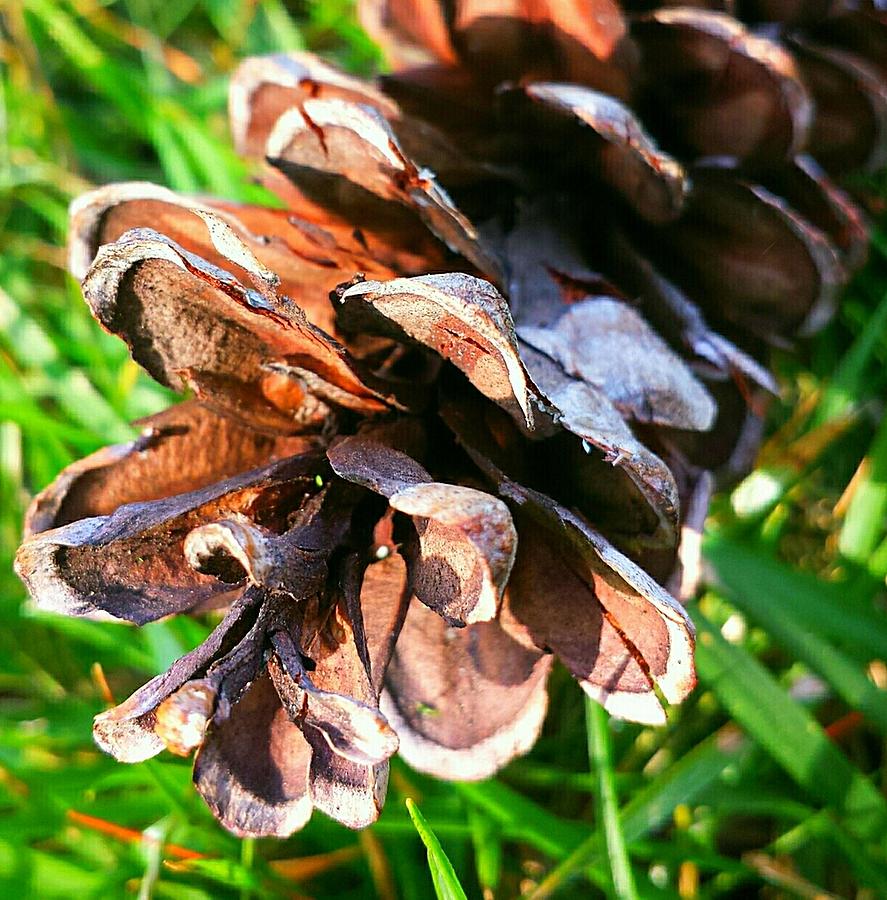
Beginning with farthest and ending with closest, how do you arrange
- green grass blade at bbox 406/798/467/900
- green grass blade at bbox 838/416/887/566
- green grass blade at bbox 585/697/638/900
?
green grass blade at bbox 838/416/887/566 < green grass blade at bbox 585/697/638/900 < green grass blade at bbox 406/798/467/900

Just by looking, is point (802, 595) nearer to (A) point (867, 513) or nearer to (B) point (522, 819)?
(A) point (867, 513)

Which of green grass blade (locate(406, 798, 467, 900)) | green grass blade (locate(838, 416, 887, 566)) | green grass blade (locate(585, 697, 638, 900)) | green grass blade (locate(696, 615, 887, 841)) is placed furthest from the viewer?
green grass blade (locate(838, 416, 887, 566))

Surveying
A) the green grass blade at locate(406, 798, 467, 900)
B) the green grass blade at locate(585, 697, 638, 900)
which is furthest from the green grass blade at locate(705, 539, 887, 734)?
the green grass blade at locate(406, 798, 467, 900)

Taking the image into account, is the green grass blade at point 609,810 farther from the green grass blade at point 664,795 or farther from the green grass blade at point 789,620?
the green grass blade at point 789,620

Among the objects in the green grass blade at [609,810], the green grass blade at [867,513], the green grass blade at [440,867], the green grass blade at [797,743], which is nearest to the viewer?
the green grass blade at [440,867]

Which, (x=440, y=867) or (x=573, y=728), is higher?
(x=440, y=867)

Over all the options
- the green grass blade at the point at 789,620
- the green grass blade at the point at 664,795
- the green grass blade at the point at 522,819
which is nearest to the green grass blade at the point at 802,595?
the green grass blade at the point at 789,620

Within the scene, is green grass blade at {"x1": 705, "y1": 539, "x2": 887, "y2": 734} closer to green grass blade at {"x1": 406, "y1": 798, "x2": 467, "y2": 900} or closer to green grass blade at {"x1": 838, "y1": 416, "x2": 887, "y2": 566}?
green grass blade at {"x1": 838, "y1": 416, "x2": 887, "y2": 566}

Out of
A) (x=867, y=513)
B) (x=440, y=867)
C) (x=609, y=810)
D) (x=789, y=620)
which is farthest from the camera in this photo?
(x=867, y=513)

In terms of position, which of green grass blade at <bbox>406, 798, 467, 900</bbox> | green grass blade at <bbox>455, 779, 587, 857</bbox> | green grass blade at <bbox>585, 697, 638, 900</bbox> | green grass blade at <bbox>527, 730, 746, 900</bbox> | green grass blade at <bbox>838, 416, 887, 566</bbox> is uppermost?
green grass blade at <bbox>838, 416, 887, 566</bbox>

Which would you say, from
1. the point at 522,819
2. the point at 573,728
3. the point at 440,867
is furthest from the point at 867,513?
the point at 440,867
